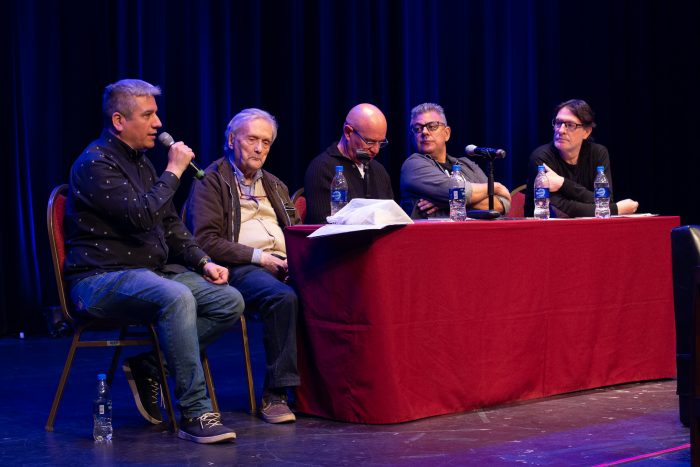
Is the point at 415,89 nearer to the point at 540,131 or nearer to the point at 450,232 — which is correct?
the point at 540,131

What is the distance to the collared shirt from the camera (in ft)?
10.2

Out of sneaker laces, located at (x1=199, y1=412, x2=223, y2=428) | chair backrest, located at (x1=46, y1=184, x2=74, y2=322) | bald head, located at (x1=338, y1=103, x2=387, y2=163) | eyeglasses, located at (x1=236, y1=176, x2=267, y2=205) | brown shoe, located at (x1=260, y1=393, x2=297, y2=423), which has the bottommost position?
brown shoe, located at (x1=260, y1=393, x2=297, y2=423)

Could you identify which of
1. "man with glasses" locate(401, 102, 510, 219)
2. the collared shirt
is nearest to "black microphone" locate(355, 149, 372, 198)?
"man with glasses" locate(401, 102, 510, 219)

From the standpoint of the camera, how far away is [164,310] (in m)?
3.04

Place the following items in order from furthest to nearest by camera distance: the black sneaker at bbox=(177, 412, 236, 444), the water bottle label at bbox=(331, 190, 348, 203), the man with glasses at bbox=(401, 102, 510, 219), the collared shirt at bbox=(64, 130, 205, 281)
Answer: the man with glasses at bbox=(401, 102, 510, 219) → the water bottle label at bbox=(331, 190, 348, 203) → the collared shirt at bbox=(64, 130, 205, 281) → the black sneaker at bbox=(177, 412, 236, 444)

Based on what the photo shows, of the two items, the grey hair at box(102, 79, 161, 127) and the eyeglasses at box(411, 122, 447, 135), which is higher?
the grey hair at box(102, 79, 161, 127)

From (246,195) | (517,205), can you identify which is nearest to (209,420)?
(246,195)

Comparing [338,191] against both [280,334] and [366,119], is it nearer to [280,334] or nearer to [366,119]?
[366,119]

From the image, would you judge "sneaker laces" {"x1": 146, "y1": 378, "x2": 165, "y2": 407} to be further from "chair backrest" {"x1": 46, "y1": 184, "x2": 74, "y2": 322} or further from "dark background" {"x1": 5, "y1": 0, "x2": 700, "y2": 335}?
"dark background" {"x1": 5, "y1": 0, "x2": 700, "y2": 335}

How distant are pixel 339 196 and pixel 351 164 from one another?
1.08 feet

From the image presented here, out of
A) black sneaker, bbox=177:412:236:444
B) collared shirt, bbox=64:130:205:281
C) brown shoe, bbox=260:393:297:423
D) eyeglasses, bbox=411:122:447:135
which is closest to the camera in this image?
black sneaker, bbox=177:412:236:444

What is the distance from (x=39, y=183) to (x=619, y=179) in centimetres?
384

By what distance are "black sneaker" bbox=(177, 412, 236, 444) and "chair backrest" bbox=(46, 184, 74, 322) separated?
0.52 metres

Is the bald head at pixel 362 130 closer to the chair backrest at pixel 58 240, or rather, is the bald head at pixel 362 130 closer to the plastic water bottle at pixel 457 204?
the plastic water bottle at pixel 457 204
